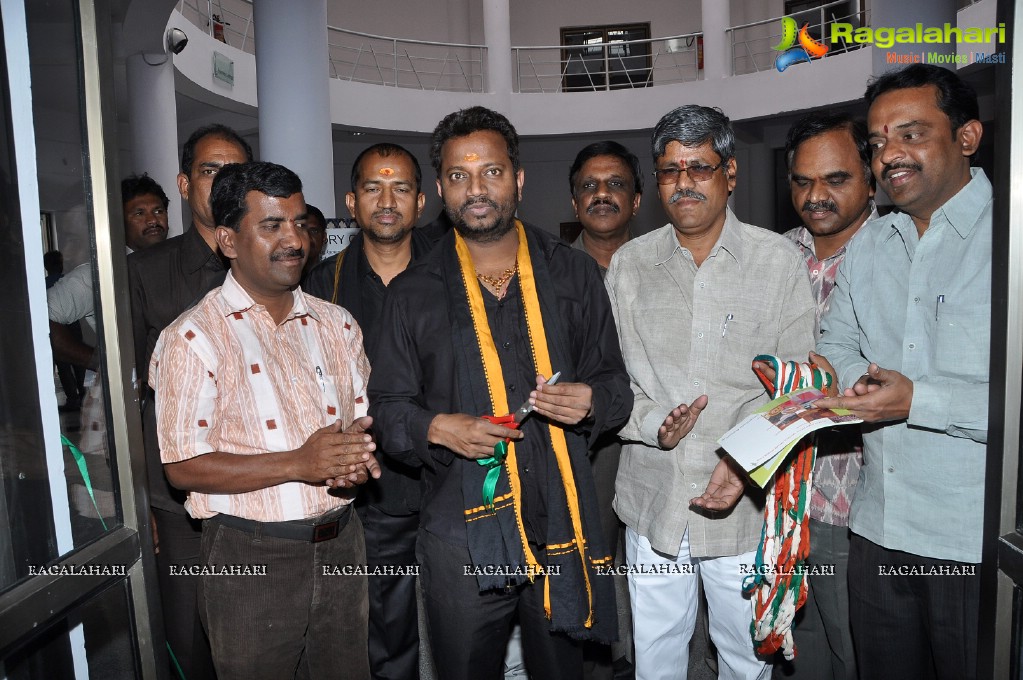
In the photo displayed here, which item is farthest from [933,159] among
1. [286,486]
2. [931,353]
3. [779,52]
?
[779,52]

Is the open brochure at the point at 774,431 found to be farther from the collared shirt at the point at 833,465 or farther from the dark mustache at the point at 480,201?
the dark mustache at the point at 480,201

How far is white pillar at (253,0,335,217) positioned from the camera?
5227 millimetres

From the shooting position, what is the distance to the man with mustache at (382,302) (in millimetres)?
2746

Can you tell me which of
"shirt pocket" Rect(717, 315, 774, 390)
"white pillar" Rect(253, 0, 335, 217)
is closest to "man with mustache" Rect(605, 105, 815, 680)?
"shirt pocket" Rect(717, 315, 774, 390)

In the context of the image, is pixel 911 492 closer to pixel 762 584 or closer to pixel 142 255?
pixel 762 584

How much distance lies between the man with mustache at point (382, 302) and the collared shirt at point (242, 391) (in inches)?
23.2

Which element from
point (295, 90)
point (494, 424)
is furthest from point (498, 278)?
point (295, 90)

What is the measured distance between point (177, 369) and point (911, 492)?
188 centimetres

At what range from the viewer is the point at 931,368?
1935mm

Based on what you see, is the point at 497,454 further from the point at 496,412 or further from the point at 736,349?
the point at 736,349

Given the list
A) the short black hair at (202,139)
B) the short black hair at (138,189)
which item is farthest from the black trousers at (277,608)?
the short black hair at (138,189)

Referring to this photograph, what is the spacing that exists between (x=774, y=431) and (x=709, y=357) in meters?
0.45

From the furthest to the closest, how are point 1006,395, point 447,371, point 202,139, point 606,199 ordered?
point 606,199 < point 202,139 < point 447,371 < point 1006,395

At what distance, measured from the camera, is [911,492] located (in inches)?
77.1
